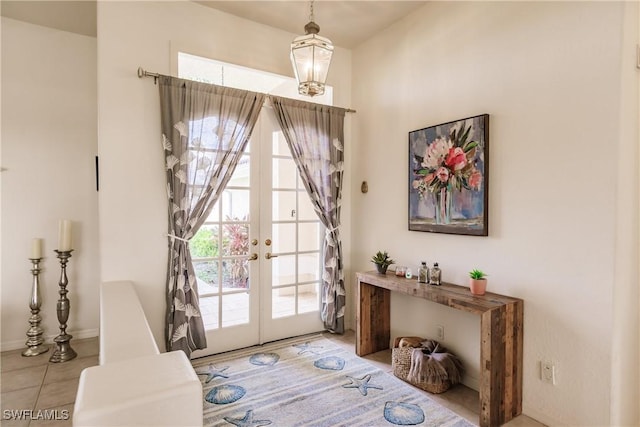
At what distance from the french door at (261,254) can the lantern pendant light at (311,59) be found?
1154 mm

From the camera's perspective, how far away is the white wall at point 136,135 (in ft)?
8.54

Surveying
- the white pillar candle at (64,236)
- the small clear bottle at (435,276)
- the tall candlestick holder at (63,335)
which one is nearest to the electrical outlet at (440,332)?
the small clear bottle at (435,276)

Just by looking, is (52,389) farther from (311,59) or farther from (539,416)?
(539,416)

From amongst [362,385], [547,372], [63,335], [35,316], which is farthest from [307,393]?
[35,316]

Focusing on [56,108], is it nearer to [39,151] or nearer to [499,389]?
[39,151]

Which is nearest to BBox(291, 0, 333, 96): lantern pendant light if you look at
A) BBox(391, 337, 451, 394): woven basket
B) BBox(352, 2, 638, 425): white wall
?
BBox(352, 2, 638, 425): white wall

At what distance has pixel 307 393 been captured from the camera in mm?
2412

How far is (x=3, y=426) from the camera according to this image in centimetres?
202

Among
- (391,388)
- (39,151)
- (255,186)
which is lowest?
(391,388)

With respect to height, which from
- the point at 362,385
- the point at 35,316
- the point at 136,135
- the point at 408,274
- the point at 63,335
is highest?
the point at 136,135

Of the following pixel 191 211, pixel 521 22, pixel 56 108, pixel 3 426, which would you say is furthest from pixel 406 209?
pixel 56 108

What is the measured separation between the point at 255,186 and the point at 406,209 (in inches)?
54.5

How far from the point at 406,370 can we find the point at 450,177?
4.86 feet

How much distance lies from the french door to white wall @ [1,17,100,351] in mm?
1373
